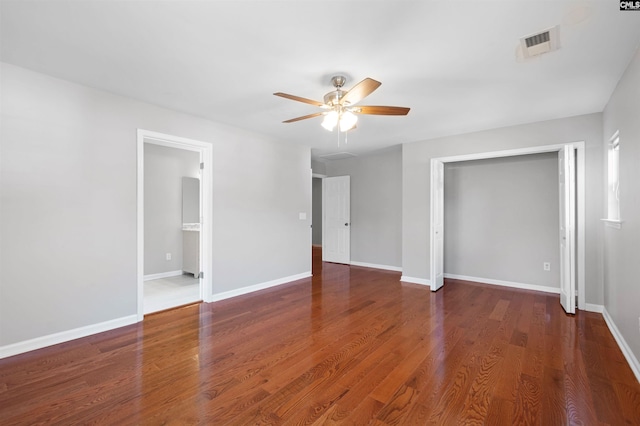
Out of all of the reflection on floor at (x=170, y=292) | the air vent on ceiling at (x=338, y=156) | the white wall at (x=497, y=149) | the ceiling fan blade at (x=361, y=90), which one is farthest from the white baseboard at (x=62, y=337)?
the air vent on ceiling at (x=338, y=156)

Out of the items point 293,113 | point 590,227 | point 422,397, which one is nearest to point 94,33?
point 293,113

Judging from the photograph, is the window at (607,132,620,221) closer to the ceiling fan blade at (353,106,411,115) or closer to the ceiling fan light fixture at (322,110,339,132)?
the ceiling fan blade at (353,106,411,115)

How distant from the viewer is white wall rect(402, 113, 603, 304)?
3611 millimetres

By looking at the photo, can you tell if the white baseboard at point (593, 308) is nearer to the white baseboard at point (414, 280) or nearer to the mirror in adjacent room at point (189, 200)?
the white baseboard at point (414, 280)

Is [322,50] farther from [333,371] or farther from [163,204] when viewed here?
[163,204]

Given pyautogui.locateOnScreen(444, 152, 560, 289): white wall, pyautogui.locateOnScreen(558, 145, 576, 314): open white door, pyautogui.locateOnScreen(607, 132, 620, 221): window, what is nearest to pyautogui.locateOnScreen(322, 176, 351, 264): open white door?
pyautogui.locateOnScreen(444, 152, 560, 289): white wall

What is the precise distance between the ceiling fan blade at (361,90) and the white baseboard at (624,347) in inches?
113

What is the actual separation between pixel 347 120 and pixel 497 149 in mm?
2827

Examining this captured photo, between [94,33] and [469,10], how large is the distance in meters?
2.52

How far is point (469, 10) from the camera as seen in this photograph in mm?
1812

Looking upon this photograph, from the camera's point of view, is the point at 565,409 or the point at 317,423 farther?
the point at 565,409

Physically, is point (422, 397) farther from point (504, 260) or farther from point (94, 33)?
point (504, 260)

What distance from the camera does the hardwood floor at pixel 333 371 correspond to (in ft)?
5.92

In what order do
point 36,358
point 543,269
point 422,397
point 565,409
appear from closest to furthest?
point 565,409 → point 422,397 → point 36,358 → point 543,269
